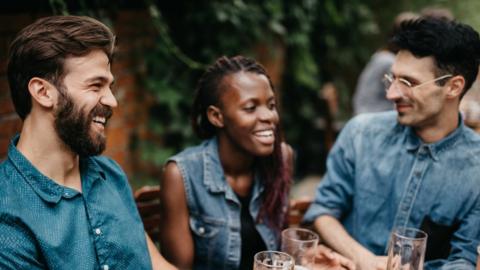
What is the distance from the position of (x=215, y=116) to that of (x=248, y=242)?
2.07 feet

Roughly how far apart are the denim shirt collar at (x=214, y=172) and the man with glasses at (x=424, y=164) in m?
0.46

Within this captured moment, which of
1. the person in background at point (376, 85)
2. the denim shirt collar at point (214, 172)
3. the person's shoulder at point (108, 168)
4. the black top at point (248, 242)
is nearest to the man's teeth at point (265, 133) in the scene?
the denim shirt collar at point (214, 172)

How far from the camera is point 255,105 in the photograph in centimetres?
249

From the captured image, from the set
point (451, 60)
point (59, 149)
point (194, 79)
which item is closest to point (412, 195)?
point (451, 60)

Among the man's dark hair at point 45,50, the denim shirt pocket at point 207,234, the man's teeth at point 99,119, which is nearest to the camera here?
the man's dark hair at point 45,50

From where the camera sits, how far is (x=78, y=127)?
5.98ft

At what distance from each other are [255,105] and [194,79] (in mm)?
1621

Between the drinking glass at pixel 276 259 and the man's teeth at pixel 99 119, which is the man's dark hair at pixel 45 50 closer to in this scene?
the man's teeth at pixel 99 119

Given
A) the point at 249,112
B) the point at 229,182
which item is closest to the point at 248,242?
the point at 229,182

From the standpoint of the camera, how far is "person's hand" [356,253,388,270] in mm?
2221

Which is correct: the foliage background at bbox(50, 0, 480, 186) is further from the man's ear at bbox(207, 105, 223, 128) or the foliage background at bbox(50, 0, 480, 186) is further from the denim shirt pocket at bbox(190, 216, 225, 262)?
the denim shirt pocket at bbox(190, 216, 225, 262)

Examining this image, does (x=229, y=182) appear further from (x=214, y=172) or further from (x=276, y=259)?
(x=276, y=259)

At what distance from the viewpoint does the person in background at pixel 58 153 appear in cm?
170

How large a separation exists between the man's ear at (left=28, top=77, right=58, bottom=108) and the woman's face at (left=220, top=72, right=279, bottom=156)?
36.3 inches
